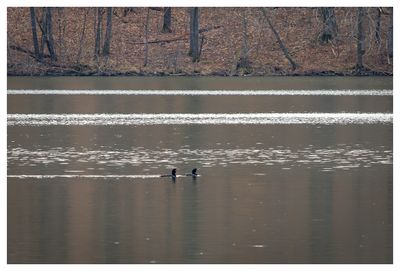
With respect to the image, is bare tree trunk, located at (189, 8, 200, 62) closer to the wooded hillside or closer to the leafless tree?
the wooded hillside

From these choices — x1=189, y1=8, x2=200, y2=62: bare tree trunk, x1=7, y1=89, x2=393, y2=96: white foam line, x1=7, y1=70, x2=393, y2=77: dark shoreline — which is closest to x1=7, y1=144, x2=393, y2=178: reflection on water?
x1=7, y1=89, x2=393, y2=96: white foam line

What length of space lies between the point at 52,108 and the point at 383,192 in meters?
18.7

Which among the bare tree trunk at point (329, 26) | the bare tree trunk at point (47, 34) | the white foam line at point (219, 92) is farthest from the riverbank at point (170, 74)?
the white foam line at point (219, 92)

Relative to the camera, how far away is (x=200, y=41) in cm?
5350

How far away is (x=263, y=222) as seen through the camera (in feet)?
48.8

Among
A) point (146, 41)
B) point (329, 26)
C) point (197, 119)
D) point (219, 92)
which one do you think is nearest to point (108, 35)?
point (146, 41)

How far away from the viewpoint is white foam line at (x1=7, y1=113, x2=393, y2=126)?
1198 inches

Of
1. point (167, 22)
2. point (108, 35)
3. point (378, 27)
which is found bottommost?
point (108, 35)

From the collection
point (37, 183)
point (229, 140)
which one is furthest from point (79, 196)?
point (229, 140)

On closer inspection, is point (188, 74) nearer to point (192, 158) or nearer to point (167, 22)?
point (167, 22)

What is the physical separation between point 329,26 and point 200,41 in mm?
5462

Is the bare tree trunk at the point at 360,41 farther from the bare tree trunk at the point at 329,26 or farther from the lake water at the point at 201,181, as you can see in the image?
the lake water at the point at 201,181

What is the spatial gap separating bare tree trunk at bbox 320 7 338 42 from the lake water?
48.0 feet

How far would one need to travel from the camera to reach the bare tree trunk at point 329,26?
5216 centimetres
